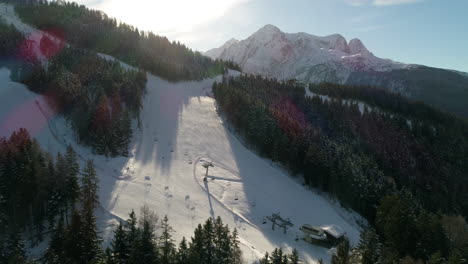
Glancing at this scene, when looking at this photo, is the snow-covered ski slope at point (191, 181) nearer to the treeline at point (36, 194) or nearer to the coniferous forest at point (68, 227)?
the coniferous forest at point (68, 227)

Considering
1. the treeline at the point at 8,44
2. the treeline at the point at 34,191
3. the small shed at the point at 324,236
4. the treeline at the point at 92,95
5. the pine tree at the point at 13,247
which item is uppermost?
the treeline at the point at 8,44

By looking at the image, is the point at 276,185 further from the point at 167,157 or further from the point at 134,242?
the point at 134,242

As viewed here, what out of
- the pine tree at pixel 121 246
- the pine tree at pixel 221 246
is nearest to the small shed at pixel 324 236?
the pine tree at pixel 221 246

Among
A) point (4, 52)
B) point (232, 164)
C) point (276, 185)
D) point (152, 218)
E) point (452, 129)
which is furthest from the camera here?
point (452, 129)

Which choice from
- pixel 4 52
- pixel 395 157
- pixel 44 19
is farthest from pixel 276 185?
pixel 44 19

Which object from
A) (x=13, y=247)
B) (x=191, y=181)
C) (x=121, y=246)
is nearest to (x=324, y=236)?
(x=191, y=181)
